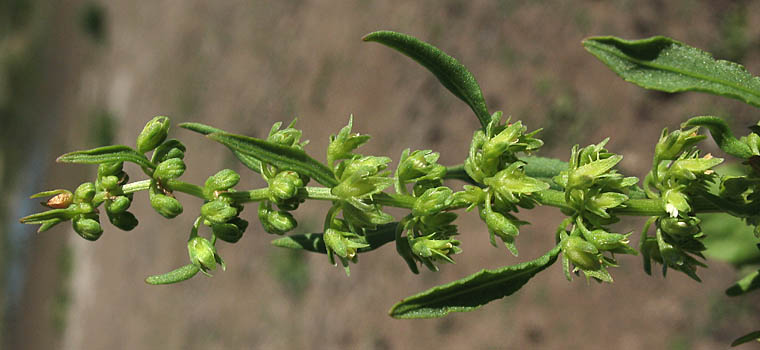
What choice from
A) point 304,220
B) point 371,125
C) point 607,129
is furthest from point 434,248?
point 304,220

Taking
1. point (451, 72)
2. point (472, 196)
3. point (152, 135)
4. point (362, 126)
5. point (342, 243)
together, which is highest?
point (451, 72)

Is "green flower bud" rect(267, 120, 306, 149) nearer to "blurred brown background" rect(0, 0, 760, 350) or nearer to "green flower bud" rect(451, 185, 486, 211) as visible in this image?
"green flower bud" rect(451, 185, 486, 211)

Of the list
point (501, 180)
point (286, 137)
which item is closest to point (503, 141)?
point (501, 180)

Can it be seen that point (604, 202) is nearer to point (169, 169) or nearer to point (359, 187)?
point (359, 187)

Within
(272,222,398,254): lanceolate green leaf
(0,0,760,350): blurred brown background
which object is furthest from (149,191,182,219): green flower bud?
(0,0,760,350): blurred brown background

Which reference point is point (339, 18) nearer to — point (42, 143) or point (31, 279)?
point (42, 143)

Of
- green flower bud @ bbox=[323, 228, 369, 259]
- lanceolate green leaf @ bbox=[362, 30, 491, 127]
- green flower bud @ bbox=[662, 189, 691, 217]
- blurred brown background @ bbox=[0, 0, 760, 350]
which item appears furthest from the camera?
blurred brown background @ bbox=[0, 0, 760, 350]
